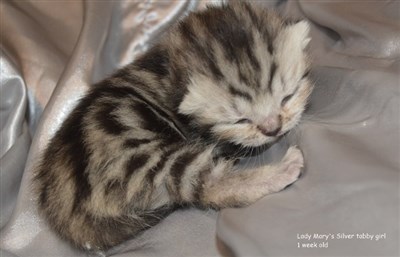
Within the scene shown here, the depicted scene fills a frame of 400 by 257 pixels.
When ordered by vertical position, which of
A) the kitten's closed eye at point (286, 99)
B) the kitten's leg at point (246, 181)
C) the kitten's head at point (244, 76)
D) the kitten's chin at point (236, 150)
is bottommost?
the kitten's chin at point (236, 150)

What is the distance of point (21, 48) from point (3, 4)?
149mm

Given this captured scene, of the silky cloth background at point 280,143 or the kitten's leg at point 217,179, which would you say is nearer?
the silky cloth background at point 280,143

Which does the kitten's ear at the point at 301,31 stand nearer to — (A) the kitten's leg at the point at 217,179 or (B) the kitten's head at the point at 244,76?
(B) the kitten's head at the point at 244,76

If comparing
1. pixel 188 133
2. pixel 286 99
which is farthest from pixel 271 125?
pixel 188 133

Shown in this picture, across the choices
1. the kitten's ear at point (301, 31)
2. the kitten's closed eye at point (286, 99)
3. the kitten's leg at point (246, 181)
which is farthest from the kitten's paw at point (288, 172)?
the kitten's ear at point (301, 31)

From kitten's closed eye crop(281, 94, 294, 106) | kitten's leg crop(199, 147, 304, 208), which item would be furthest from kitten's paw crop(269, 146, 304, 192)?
kitten's closed eye crop(281, 94, 294, 106)

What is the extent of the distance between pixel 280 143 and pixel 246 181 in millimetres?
167

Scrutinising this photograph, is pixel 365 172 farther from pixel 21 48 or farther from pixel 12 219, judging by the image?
pixel 21 48

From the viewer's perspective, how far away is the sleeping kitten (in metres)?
1.36

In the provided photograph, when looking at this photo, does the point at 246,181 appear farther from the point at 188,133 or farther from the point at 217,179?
the point at 188,133

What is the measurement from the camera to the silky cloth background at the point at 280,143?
1150 millimetres

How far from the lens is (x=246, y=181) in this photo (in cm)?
135

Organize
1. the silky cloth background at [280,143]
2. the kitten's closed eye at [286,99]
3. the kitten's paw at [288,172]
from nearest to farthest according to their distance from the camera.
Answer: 1. the silky cloth background at [280,143]
2. the kitten's paw at [288,172]
3. the kitten's closed eye at [286,99]

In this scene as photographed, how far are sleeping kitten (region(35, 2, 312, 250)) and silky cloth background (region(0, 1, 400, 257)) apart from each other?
2.5 inches
